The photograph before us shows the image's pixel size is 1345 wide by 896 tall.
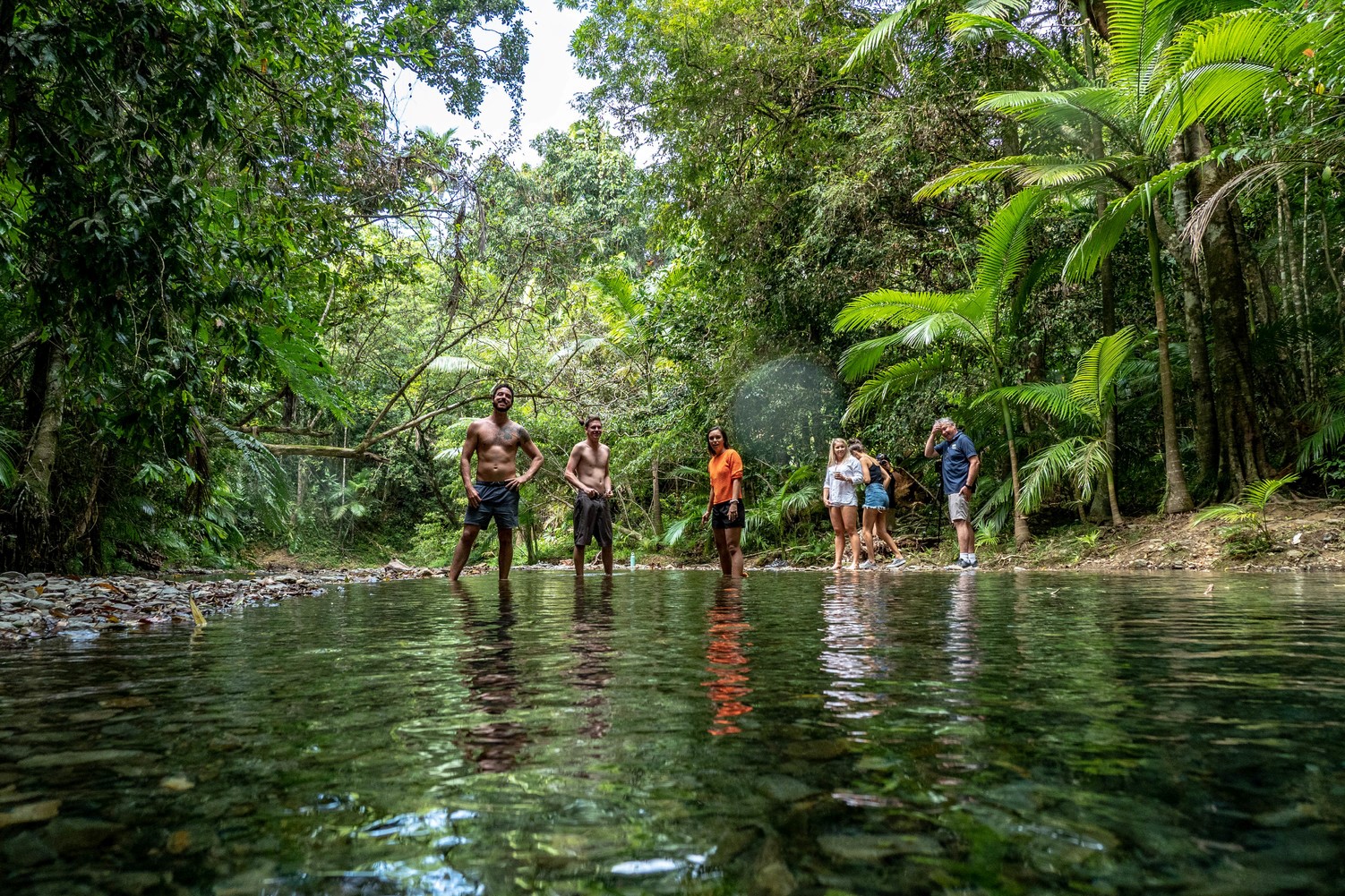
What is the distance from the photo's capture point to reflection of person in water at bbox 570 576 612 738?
6.08ft

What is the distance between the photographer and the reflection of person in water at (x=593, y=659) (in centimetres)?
185

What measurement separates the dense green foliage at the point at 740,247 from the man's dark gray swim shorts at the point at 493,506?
231 centimetres

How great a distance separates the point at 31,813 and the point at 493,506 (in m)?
7.41

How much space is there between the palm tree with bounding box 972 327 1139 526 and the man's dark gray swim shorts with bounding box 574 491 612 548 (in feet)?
18.2

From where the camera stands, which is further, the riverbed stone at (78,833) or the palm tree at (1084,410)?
the palm tree at (1084,410)

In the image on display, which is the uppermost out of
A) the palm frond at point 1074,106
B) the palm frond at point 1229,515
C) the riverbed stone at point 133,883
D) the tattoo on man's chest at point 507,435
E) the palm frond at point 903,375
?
the palm frond at point 1074,106

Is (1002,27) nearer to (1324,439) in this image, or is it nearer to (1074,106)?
(1074,106)

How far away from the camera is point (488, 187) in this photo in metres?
12.2

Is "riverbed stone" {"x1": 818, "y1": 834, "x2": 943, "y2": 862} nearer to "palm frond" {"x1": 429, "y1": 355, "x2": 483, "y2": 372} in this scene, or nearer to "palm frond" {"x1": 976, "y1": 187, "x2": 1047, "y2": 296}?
"palm frond" {"x1": 976, "y1": 187, "x2": 1047, "y2": 296}

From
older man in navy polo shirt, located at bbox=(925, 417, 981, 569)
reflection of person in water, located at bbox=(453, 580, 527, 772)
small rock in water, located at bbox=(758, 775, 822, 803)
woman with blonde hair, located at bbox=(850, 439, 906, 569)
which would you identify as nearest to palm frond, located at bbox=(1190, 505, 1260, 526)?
older man in navy polo shirt, located at bbox=(925, 417, 981, 569)

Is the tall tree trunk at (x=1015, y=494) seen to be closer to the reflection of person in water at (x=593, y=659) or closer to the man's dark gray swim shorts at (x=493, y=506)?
the man's dark gray swim shorts at (x=493, y=506)

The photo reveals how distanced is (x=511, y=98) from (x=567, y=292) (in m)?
8.30

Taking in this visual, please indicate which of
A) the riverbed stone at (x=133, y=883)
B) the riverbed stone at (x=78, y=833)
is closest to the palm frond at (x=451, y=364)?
the riverbed stone at (x=78, y=833)

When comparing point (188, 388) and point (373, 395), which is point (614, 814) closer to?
point (188, 388)
